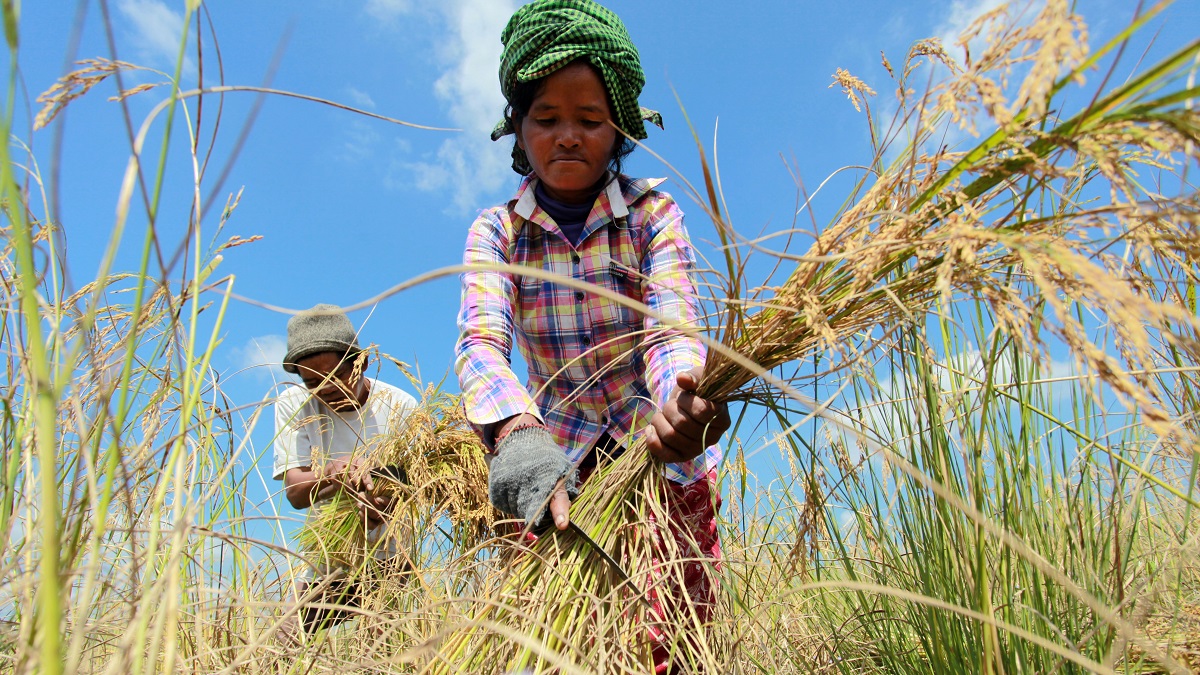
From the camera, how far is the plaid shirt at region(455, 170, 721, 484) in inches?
68.6

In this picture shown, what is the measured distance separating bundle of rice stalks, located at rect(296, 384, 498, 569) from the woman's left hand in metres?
1.27

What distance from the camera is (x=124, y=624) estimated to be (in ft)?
4.19

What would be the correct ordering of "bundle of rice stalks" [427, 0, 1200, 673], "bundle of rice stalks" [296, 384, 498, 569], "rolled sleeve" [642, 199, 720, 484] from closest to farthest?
1. "bundle of rice stalks" [427, 0, 1200, 673]
2. "rolled sleeve" [642, 199, 720, 484]
3. "bundle of rice stalks" [296, 384, 498, 569]

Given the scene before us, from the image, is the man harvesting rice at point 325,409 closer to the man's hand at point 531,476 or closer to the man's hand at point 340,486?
the man's hand at point 340,486

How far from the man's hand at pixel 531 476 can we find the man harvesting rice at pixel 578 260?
0.25 feet

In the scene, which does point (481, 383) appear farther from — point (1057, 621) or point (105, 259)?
point (1057, 621)

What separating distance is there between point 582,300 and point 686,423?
0.65 m

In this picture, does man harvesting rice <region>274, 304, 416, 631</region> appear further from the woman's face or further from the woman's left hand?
the woman's left hand

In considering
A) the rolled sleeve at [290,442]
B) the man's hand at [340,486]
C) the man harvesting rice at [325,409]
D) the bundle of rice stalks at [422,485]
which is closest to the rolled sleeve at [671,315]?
the bundle of rice stalks at [422,485]

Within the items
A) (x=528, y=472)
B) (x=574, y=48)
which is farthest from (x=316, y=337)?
(x=528, y=472)

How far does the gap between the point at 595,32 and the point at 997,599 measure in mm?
1398

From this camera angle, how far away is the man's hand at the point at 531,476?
1.32 metres

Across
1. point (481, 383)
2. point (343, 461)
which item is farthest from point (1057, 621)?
point (343, 461)

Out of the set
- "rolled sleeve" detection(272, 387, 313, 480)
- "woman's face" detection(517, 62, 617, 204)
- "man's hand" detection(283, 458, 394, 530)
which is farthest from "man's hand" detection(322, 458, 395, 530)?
"woman's face" detection(517, 62, 617, 204)
